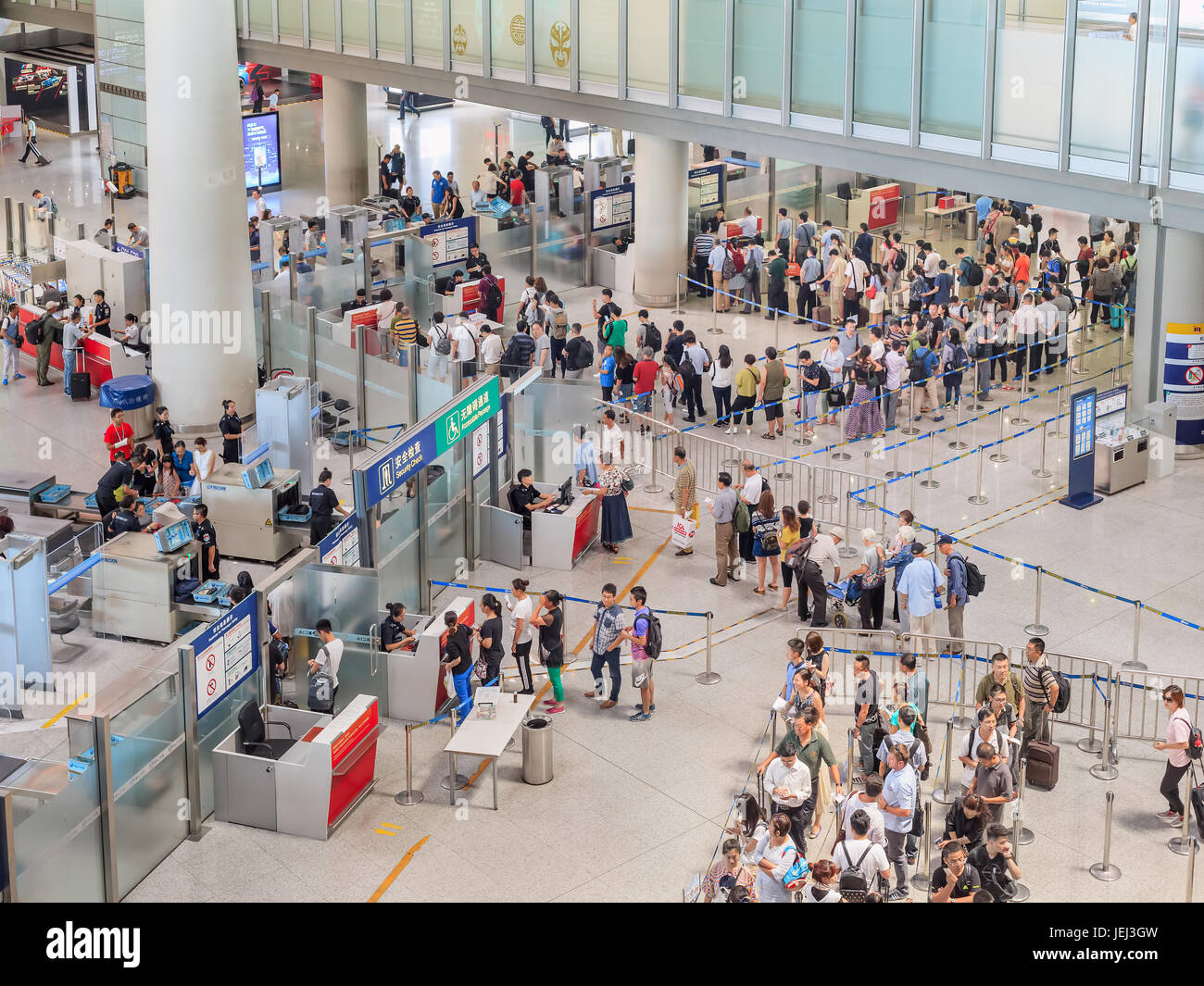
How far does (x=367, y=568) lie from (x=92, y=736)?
451 cm

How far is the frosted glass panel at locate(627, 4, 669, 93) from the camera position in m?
29.0

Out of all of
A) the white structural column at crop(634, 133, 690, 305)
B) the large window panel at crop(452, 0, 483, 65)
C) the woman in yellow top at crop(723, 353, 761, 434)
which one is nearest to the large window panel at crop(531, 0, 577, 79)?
the large window panel at crop(452, 0, 483, 65)

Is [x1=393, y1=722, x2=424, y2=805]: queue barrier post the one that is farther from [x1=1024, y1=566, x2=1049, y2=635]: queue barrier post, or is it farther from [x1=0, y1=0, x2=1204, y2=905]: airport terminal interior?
[x1=1024, y1=566, x2=1049, y2=635]: queue barrier post

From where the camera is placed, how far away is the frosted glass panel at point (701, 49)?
28047 mm

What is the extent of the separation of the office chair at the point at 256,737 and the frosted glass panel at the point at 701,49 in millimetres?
16461

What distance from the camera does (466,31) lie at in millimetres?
32969

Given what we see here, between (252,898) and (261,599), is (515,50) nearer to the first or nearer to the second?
(261,599)

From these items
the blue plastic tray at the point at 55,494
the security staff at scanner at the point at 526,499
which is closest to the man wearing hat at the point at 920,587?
the security staff at scanner at the point at 526,499

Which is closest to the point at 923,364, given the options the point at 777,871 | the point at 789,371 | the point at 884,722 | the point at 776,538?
the point at 789,371

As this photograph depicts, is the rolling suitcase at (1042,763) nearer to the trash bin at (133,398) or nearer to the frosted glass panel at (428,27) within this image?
the trash bin at (133,398)

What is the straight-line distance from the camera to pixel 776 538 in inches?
781

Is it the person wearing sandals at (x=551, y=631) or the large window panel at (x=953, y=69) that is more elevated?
the large window panel at (x=953, y=69)

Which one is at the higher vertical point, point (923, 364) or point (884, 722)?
point (923, 364)

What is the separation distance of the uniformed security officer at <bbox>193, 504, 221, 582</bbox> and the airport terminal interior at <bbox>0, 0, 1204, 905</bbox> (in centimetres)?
9
